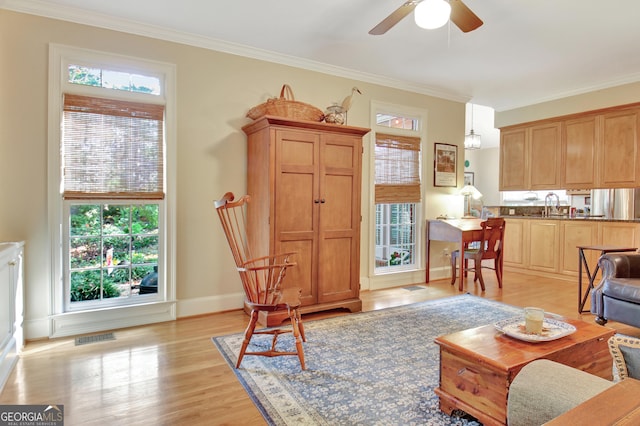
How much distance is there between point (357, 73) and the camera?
4.50 meters

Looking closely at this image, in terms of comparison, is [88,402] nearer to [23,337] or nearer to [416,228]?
[23,337]

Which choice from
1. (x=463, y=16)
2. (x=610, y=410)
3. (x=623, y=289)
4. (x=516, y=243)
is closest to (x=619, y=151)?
(x=516, y=243)

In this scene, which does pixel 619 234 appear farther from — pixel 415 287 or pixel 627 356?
pixel 627 356

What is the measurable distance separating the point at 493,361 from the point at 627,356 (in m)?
0.76

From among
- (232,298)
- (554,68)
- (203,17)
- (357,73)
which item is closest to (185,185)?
(232,298)

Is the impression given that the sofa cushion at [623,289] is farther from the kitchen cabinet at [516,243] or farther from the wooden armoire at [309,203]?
the kitchen cabinet at [516,243]

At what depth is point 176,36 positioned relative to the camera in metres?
3.42

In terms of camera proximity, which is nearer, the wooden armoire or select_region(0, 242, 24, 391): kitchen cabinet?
select_region(0, 242, 24, 391): kitchen cabinet

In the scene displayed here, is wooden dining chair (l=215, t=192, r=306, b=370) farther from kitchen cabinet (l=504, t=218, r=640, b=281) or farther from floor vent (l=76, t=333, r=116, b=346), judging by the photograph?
kitchen cabinet (l=504, t=218, r=640, b=281)

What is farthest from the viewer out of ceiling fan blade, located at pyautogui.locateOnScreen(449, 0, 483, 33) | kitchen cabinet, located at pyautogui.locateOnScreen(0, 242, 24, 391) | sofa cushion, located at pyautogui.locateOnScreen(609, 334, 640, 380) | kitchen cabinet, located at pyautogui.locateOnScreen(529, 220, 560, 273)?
kitchen cabinet, located at pyautogui.locateOnScreen(529, 220, 560, 273)

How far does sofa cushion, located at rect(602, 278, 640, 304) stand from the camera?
115 inches

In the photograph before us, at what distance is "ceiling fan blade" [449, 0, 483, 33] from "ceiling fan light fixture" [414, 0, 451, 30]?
90 mm

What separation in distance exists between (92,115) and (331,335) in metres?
2.78

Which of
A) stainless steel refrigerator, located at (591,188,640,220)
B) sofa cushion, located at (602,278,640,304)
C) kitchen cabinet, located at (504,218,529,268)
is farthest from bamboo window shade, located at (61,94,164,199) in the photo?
stainless steel refrigerator, located at (591,188,640,220)
